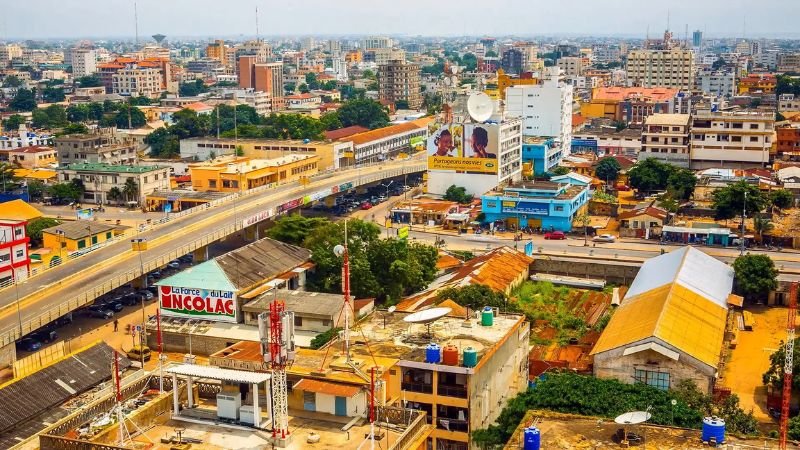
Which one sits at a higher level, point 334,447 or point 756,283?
point 334,447

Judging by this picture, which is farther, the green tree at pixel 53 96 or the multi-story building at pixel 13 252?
the green tree at pixel 53 96

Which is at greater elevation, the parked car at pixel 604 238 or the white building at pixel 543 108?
the white building at pixel 543 108

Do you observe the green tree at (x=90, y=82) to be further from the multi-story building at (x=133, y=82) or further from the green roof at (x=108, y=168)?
the green roof at (x=108, y=168)

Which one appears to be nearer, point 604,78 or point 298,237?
point 298,237

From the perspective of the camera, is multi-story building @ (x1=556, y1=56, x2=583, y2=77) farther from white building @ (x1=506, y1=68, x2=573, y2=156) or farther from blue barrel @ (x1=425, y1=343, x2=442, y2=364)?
blue barrel @ (x1=425, y1=343, x2=442, y2=364)

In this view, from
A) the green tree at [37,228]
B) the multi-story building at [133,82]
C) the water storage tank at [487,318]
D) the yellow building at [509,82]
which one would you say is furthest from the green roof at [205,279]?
the multi-story building at [133,82]

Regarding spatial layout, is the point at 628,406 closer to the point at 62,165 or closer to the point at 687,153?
the point at 687,153

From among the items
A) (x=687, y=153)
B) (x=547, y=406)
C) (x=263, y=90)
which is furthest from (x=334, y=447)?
(x=263, y=90)
